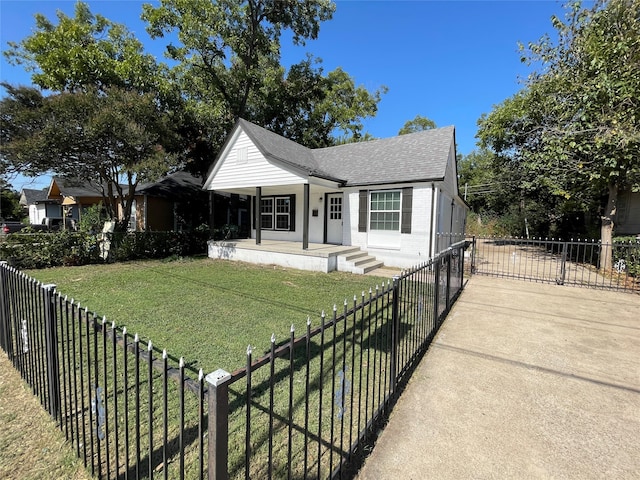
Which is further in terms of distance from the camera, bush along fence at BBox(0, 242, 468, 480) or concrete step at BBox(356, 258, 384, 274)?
concrete step at BBox(356, 258, 384, 274)

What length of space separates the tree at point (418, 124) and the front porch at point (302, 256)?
3707 centimetres

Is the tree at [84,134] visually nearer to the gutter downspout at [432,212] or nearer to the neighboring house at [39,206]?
the gutter downspout at [432,212]

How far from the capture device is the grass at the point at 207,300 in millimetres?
4262

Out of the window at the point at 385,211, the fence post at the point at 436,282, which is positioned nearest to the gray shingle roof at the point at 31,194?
the window at the point at 385,211

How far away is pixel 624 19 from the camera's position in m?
8.99

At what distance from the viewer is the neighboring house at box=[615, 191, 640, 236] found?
14773 millimetres

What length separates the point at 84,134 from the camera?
1007 centimetres

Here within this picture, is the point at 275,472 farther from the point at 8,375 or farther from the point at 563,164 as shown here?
the point at 563,164

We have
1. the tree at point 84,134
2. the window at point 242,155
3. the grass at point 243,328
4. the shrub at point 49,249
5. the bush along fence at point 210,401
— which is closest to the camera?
the bush along fence at point 210,401

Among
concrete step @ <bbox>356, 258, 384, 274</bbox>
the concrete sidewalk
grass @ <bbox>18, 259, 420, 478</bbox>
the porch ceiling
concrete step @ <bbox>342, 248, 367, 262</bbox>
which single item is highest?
the porch ceiling

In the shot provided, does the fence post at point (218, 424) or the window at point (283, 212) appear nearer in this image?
the fence post at point (218, 424)

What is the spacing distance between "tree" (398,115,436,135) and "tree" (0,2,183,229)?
119ft

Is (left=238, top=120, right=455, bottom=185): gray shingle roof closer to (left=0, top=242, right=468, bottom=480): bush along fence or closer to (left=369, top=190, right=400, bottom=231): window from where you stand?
(left=369, top=190, right=400, bottom=231): window

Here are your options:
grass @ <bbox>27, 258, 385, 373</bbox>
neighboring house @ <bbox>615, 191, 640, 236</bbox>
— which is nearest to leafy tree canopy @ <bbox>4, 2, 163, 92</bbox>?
grass @ <bbox>27, 258, 385, 373</bbox>
